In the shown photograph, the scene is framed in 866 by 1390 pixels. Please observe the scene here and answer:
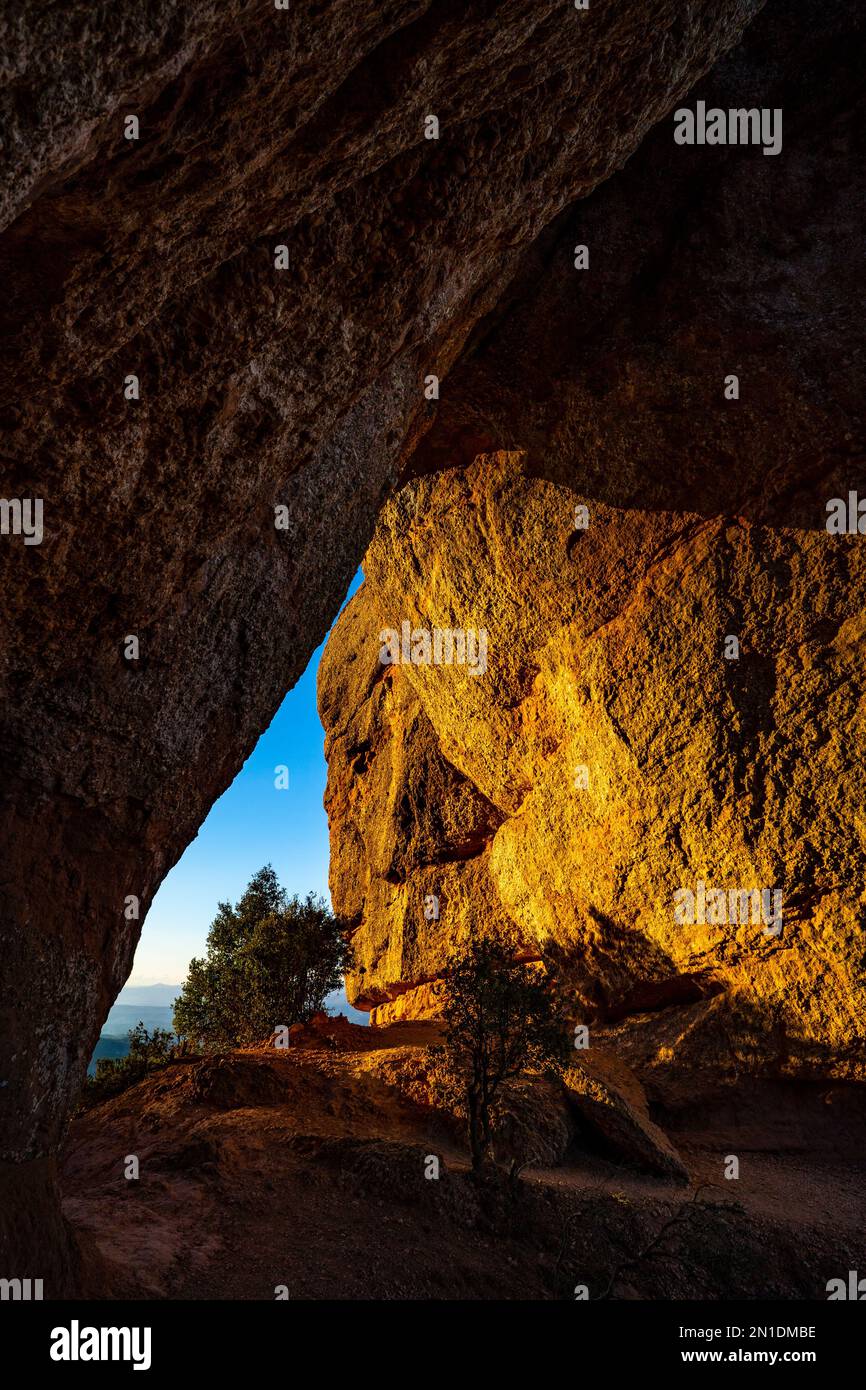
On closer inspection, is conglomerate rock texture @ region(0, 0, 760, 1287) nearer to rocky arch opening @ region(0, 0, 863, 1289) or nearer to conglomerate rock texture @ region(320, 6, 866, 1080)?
rocky arch opening @ region(0, 0, 863, 1289)

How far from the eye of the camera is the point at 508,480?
1917cm

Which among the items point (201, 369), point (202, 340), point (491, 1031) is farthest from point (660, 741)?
point (202, 340)

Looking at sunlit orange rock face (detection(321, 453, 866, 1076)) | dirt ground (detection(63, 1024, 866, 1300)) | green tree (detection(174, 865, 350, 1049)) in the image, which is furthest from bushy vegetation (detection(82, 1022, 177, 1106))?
sunlit orange rock face (detection(321, 453, 866, 1076))

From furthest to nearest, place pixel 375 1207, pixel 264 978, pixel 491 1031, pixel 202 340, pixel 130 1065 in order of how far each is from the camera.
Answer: pixel 264 978, pixel 130 1065, pixel 491 1031, pixel 375 1207, pixel 202 340

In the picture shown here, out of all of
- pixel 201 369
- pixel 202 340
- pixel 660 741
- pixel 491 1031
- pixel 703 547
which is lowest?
pixel 491 1031

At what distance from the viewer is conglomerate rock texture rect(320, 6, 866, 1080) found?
15.9 meters

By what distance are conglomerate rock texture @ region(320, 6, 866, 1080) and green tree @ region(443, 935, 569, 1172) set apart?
20.2 feet

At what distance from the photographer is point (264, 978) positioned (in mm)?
20844

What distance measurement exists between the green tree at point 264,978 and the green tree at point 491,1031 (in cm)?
919

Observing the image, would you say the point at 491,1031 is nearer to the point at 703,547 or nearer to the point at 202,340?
the point at 202,340

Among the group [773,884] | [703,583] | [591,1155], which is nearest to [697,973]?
[773,884]

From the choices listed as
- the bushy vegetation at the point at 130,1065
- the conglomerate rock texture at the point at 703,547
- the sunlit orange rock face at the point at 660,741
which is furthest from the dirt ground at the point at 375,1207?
the conglomerate rock texture at the point at 703,547

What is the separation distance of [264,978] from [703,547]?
1394cm

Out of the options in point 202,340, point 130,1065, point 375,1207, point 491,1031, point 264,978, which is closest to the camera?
point 202,340
